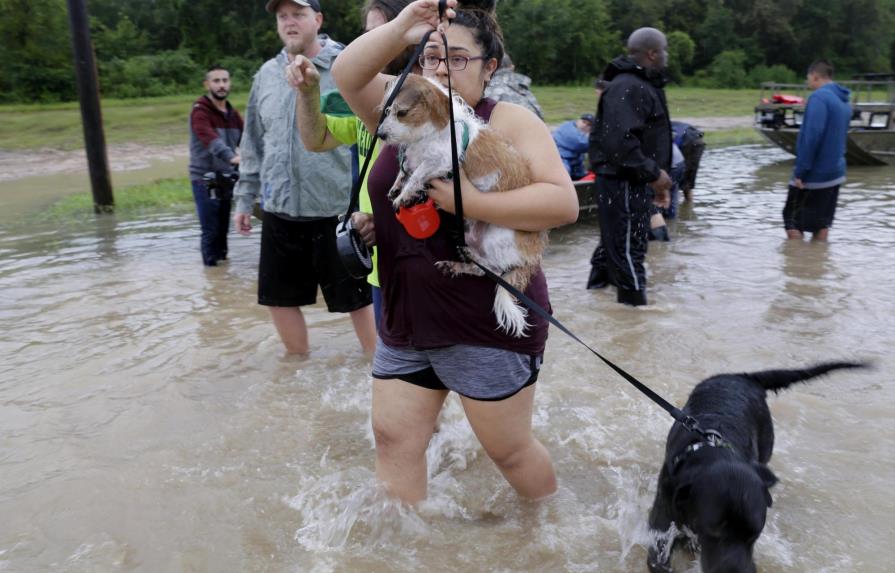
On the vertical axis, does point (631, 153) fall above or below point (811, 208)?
above

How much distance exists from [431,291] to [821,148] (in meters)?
7.27

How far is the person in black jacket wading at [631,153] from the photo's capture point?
6062mm

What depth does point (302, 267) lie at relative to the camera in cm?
473

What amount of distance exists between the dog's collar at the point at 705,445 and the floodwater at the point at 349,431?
0.58m

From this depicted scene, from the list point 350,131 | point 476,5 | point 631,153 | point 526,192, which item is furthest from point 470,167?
point 631,153

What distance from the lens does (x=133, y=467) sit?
12.8 feet

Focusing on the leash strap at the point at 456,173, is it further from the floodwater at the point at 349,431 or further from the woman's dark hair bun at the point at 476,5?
the floodwater at the point at 349,431

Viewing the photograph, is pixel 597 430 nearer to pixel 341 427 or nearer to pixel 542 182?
pixel 341 427

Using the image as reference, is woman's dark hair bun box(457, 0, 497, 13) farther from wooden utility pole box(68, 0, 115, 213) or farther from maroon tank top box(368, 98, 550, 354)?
wooden utility pole box(68, 0, 115, 213)

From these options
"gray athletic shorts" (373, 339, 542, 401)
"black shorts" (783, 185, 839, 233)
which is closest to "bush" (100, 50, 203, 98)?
"black shorts" (783, 185, 839, 233)

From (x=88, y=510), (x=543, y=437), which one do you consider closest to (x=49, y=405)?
(x=88, y=510)

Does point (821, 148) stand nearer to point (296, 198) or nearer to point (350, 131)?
point (296, 198)

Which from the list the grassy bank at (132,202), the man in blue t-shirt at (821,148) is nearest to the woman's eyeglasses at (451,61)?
the man in blue t-shirt at (821,148)

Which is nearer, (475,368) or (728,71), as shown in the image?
(475,368)
